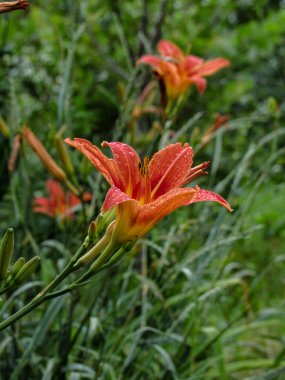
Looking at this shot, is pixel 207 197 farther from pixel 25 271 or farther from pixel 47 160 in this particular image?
pixel 47 160

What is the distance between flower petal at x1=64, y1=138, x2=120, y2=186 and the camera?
59cm

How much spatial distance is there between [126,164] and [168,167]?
5 cm

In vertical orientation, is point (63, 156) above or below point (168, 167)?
below

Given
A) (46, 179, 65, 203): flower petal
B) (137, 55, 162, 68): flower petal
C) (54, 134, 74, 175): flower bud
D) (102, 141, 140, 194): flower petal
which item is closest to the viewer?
(102, 141, 140, 194): flower petal

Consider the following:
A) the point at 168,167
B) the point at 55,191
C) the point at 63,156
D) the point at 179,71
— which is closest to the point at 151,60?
the point at 179,71

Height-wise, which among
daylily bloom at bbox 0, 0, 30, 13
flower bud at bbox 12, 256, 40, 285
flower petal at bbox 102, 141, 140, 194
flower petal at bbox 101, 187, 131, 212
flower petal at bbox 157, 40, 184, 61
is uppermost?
daylily bloom at bbox 0, 0, 30, 13

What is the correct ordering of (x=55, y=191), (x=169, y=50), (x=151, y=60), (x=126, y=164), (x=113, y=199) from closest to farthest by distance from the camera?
(x=113, y=199) → (x=126, y=164) → (x=151, y=60) → (x=169, y=50) → (x=55, y=191)

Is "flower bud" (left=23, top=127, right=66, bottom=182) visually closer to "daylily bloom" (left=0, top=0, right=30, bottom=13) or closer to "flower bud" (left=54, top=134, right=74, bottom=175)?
"flower bud" (left=54, top=134, right=74, bottom=175)

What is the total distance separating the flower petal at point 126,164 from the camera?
2.16 ft

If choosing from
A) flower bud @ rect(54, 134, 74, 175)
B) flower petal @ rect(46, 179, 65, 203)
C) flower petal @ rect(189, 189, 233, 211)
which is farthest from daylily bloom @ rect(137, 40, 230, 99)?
flower petal @ rect(189, 189, 233, 211)

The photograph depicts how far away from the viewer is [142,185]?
26.9 inches

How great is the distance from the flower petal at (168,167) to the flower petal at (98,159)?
2.6 inches

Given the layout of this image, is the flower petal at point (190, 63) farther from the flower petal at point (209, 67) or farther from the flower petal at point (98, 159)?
the flower petal at point (98, 159)

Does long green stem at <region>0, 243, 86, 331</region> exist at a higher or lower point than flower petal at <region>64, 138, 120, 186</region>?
lower
